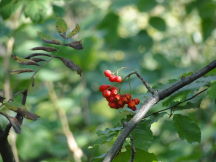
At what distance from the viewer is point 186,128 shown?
1.22 metres

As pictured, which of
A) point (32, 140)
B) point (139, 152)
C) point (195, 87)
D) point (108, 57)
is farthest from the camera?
point (108, 57)

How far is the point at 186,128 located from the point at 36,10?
2.37ft

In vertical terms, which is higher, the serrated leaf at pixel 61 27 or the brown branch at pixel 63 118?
the serrated leaf at pixel 61 27

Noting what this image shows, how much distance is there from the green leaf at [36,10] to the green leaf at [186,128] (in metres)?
0.69

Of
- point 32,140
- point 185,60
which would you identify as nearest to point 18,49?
point 32,140

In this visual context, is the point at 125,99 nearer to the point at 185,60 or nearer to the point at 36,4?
the point at 36,4

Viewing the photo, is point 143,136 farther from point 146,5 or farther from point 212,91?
point 146,5

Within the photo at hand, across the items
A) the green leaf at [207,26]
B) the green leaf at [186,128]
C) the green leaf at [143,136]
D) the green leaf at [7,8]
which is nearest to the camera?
the green leaf at [143,136]

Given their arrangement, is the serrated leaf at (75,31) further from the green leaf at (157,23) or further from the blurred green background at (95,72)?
the green leaf at (157,23)

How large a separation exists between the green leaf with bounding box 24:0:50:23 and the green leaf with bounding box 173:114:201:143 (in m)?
0.69

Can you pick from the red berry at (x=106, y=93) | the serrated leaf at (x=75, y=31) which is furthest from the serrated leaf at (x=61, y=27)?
the red berry at (x=106, y=93)

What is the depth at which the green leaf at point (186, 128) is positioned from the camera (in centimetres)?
121

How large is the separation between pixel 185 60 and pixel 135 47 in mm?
1559

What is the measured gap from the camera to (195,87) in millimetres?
1201
